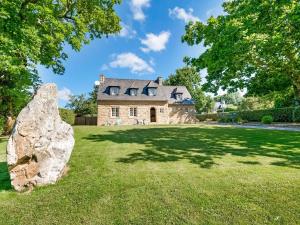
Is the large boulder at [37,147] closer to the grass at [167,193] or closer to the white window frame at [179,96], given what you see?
the grass at [167,193]

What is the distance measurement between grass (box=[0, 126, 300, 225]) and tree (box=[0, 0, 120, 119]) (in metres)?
6.30

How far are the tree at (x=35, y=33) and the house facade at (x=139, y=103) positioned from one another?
12.9 m

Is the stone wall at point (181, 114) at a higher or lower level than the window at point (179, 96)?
lower

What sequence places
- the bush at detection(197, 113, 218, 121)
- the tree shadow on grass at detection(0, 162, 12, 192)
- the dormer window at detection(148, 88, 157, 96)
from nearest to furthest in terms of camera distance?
the tree shadow on grass at detection(0, 162, 12, 192), the dormer window at detection(148, 88, 157, 96), the bush at detection(197, 113, 218, 121)

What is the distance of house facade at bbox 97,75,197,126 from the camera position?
100 ft

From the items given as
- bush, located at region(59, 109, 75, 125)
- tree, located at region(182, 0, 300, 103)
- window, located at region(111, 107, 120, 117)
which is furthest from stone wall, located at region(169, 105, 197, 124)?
tree, located at region(182, 0, 300, 103)

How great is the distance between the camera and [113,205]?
432cm

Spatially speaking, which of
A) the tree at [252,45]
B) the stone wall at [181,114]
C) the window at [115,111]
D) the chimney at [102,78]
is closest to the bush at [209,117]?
the stone wall at [181,114]

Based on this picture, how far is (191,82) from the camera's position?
5103 centimetres

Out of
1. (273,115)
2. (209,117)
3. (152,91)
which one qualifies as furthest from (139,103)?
(273,115)

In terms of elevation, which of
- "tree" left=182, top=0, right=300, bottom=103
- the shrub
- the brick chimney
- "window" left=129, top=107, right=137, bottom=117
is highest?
the brick chimney

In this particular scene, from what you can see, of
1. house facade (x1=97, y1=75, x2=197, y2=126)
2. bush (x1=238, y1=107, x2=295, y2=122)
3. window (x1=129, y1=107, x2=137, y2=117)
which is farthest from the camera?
window (x1=129, y1=107, x2=137, y2=117)

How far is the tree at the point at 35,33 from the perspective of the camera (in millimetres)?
10445

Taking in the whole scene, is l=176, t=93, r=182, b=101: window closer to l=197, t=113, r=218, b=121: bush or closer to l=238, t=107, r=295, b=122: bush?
l=197, t=113, r=218, b=121: bush
